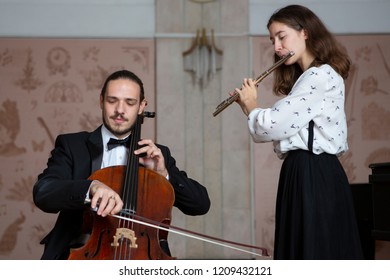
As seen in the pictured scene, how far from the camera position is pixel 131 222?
2215 mm

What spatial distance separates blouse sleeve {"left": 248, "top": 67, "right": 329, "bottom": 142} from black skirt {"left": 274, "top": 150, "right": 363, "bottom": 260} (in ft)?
0.35

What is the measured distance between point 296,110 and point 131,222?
689 millimetres

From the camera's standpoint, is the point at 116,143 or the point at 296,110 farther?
the point at 116,143

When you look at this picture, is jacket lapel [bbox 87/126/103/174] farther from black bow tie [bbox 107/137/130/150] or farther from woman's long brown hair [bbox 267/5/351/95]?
woman's long brown hair [bbox 267/5/351/95]

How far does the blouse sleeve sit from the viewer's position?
229cm

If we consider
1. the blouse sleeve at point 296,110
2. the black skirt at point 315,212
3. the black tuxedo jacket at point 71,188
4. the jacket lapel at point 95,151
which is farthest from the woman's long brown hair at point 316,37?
the jacket lapel at point 95,151

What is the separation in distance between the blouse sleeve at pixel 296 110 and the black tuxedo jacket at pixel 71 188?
452mm

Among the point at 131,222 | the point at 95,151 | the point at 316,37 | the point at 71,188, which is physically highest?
the point at 316,37

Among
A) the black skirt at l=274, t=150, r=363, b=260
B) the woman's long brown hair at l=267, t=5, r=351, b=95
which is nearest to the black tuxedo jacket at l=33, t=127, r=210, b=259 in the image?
the black skirt at l=274, t=150, r=363, b=260

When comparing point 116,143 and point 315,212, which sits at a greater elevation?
point 116,143

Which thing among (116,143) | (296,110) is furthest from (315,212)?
(116,143)

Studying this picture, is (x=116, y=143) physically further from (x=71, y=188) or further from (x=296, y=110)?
(x=296, y=110)

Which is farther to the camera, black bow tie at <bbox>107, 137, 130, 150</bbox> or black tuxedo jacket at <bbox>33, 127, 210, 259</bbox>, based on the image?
black bow tie at <bbox>107, 137, 130, 150</bbox>

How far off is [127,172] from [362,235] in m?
1.89
